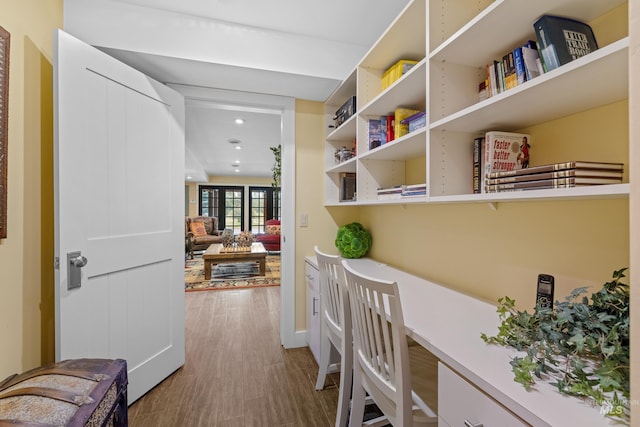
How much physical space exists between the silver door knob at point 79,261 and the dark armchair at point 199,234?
211 inches

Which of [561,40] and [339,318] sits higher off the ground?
[561,40]

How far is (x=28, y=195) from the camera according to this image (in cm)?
140

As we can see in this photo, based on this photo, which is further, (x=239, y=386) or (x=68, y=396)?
(x=239, y=386)

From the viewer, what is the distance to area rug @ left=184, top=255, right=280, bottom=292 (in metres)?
4.36

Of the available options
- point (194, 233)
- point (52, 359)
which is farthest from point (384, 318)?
point (194, 233)

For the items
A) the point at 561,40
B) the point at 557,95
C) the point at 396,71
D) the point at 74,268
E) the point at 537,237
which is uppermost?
the point at 396,71

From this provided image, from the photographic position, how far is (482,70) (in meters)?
1.29

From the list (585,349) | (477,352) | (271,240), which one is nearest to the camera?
(585,349)

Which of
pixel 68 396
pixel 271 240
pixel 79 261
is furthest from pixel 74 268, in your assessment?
pixel 271 240

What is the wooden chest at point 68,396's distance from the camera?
0.92 meters

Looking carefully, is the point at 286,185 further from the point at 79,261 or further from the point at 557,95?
the point at 557,95

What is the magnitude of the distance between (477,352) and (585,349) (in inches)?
9.6

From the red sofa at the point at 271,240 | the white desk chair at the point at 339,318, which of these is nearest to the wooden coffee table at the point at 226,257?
the red sofa at the point at 271,240

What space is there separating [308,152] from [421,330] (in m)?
1.84
